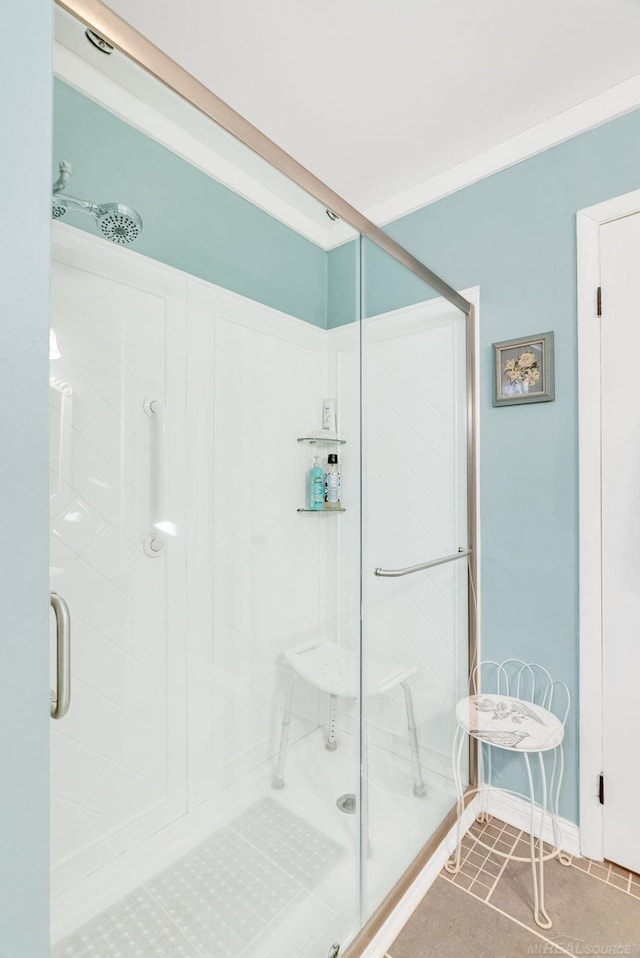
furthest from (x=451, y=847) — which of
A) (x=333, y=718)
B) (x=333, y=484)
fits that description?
(x=333, y=484)

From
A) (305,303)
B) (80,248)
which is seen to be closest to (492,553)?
(305,303)

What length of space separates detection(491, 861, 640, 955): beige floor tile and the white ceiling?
2.47 m

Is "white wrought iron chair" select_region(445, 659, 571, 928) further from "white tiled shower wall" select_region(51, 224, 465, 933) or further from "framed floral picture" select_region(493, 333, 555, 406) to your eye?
"framed floral picture" select_region(493, 333, 555, 406)

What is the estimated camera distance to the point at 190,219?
1.31 m

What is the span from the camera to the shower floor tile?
41.6 inches

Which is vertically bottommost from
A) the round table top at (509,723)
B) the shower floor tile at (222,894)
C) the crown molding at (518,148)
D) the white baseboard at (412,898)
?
the white baseboard at (412,898)

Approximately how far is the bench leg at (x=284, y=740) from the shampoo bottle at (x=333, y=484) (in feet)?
1.72

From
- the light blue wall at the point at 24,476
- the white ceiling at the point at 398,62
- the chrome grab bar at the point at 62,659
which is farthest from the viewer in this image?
the white ceiling at the point at 398,62

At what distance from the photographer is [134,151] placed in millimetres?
1097

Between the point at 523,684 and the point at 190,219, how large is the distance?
6.12ft

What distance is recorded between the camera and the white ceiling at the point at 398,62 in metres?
1.24

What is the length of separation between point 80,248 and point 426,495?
1.22 m

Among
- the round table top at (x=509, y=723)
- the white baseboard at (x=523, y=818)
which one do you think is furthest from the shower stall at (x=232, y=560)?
the white baseboard at (x=523, y=818)

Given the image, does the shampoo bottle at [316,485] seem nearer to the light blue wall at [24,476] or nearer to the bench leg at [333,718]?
the bench leg at [333,718]
